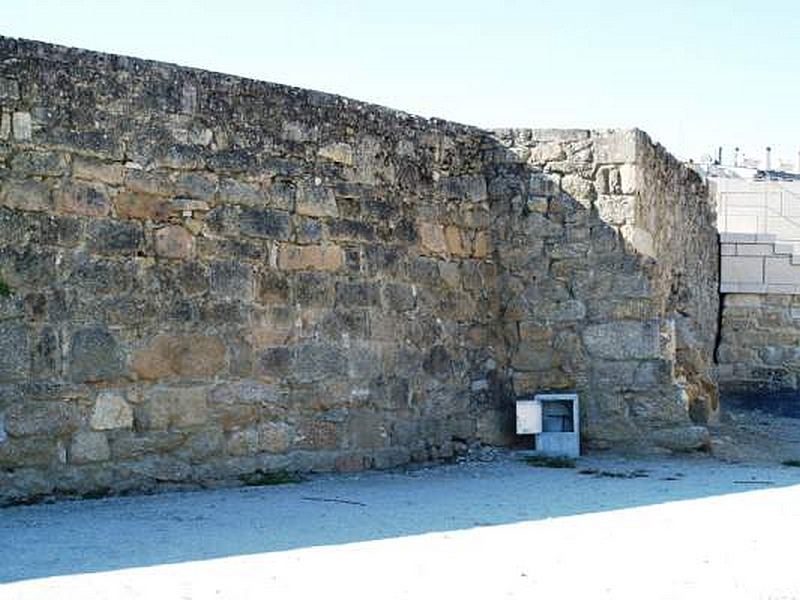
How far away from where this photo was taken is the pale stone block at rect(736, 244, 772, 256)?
1285 centimetres

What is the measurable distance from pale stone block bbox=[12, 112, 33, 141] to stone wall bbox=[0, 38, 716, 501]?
1 centimetres

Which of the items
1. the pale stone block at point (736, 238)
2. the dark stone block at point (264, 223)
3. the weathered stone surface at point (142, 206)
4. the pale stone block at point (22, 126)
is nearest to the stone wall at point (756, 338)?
the pale stone block at point (736, 238)

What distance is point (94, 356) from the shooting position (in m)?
6.07

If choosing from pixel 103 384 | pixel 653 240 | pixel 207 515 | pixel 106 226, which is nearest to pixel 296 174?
pixel 106 226

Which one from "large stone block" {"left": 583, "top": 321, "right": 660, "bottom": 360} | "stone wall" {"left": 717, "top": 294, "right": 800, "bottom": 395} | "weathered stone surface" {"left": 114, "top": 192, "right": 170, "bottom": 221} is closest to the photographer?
"weathered stone surface" {"left": 114, "top": 192, "right": 170, "bottom": 221}

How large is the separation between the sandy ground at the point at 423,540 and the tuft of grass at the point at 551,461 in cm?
42

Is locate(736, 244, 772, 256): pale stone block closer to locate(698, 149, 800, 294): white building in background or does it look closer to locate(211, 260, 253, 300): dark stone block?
locate(698, 149, 800, 294): white building in background

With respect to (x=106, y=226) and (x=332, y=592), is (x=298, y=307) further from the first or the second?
(x=332, y=592)

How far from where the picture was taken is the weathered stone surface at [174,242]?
6359 millimetres

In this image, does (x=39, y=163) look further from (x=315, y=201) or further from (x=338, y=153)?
(x=338, y=153)

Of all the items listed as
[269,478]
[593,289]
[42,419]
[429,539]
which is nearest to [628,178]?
[593,289]

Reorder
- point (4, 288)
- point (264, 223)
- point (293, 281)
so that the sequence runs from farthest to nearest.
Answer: point (293, 281) → point (264, 223) → point (4, 288)

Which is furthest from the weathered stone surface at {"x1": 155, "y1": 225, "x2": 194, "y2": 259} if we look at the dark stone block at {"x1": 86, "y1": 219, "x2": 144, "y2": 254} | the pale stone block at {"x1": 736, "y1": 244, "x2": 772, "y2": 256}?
the pale stone block at {"x1": 736, "y1": 244, "x2": 772, "y2": 256}

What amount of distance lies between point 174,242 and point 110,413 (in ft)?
3.33
